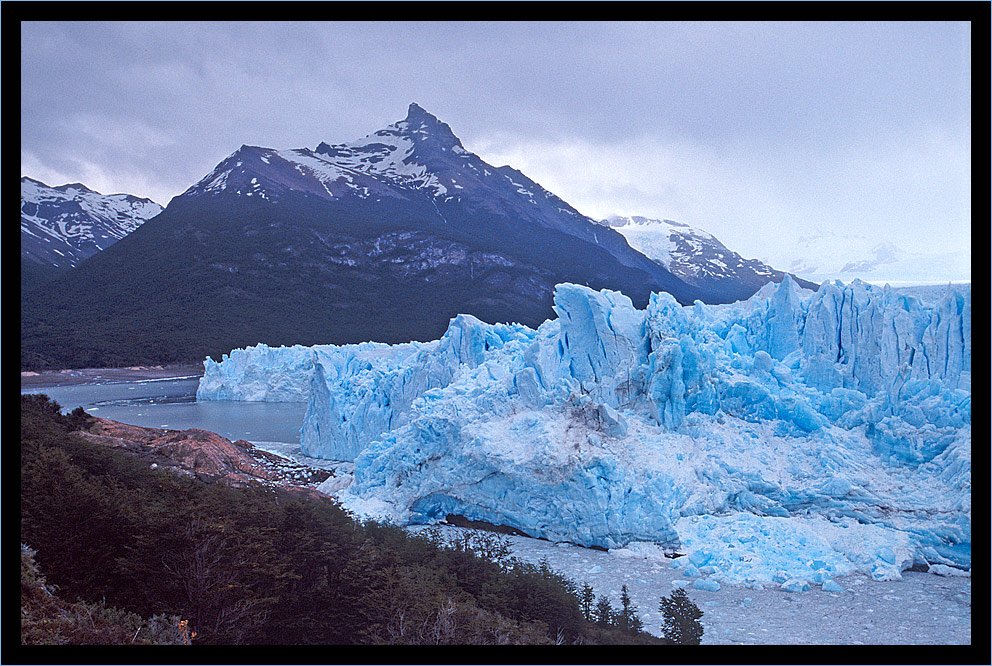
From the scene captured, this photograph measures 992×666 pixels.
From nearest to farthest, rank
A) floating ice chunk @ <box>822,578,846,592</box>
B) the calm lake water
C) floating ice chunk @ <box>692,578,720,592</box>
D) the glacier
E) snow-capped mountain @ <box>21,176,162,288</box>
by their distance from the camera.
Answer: snow-capped mountain @ <box>21,176,162,288</box>
floating ice chunk @ <box>822,578,846,592</box>
floating ice chunk @ <box>692,578,720,592</box>
the glacier
the calm lake water

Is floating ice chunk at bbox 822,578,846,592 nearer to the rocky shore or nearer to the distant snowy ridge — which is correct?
the rocky shore

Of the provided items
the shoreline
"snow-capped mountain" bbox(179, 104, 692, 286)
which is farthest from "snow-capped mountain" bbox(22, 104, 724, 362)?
the shoreline

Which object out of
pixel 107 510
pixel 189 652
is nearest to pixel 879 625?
pixel 189 652

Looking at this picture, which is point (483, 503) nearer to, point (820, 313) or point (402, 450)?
point (402, 450)

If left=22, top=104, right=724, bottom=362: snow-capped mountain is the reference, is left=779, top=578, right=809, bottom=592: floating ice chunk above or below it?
below

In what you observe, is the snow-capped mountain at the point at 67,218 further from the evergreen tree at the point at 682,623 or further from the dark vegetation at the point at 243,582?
the evergreen tree at the point at 682,623

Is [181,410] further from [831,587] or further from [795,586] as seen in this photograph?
[831,587]
